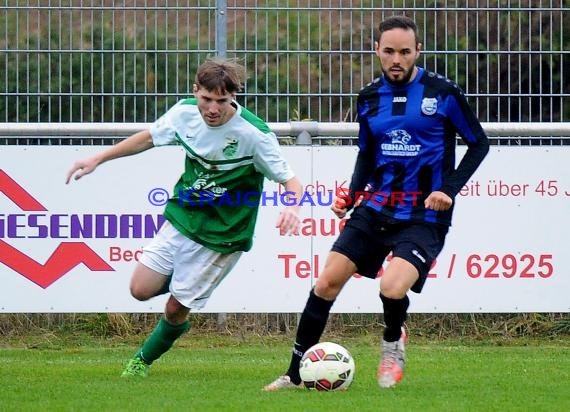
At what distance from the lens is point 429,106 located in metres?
7.49

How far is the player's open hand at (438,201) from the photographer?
7.24m

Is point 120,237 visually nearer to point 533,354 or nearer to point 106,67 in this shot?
point 106,67

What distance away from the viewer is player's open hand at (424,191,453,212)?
23.7 ft

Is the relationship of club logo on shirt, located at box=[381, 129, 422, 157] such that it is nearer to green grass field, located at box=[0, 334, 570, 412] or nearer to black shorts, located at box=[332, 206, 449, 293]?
black shorts, located at box=[332, 206, 449, 293]

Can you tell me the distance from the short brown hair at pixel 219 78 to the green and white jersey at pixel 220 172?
1.03 ft

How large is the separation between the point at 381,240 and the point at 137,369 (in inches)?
73.7

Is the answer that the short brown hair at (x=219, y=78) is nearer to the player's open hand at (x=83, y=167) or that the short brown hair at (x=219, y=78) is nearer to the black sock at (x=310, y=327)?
the player's open hand at (x=83, y=167)

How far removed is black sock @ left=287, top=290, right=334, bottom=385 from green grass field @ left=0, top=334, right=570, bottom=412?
0.76 feet

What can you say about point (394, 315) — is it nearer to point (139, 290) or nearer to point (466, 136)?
point (466, 136)

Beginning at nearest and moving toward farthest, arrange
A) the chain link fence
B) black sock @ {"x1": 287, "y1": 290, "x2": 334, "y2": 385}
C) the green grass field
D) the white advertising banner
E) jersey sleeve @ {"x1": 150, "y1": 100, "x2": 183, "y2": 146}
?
1. the green grass field
2. black sock @ {"x1": 287, "y1": 290, "x2": 334, "y2": 385}
3. jersey sleeve @ {"x1": 150, "y1": 100, "x2": 183, "y2": 146}
4. the white advertising banner
5. the chain link fence

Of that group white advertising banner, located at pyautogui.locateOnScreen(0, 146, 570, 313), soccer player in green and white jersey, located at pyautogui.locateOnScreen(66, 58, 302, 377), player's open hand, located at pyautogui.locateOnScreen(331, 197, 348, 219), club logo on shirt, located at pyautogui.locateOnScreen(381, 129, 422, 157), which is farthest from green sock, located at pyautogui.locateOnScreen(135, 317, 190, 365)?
white advertising banner, located at pyautogui.locateOnScreen(0, 146, 570, 313)

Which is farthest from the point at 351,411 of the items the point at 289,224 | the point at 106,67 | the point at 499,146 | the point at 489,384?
the point at 106,67

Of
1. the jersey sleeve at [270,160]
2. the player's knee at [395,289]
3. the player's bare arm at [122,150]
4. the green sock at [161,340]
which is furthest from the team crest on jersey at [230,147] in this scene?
the player's knee at [395,289]

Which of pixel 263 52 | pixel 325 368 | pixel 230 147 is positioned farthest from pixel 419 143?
pixel 263 52
